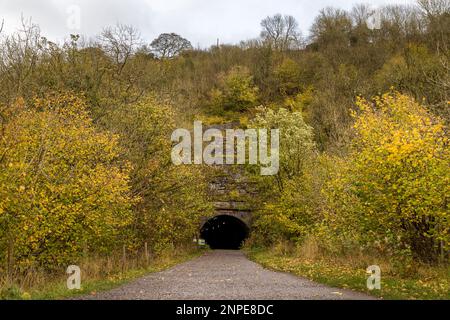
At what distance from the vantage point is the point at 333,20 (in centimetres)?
8125

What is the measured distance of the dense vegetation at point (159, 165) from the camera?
45.6ft

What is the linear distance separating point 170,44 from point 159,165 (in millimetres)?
58481

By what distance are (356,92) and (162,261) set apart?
28518 millimetres

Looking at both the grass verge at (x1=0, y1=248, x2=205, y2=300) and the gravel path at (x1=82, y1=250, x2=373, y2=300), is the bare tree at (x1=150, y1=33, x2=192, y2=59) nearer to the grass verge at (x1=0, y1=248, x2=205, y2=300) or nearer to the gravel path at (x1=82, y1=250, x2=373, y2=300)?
the grass verge at (x1=0, y1=248, x2=205, y2=300)

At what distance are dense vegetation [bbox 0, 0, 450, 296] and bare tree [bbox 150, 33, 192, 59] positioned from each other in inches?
1236

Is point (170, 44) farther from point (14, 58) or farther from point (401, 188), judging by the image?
point (401, 188)

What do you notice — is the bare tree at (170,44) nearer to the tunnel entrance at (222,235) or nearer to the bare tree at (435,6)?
the tunnel entrance at (222,235)

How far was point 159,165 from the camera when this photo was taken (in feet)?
78.2

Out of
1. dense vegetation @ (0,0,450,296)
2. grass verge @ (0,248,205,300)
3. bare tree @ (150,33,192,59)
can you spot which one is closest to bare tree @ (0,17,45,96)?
dense vegetation @ (0,0,450,296)

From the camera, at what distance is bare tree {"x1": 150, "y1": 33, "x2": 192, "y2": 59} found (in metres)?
76.6

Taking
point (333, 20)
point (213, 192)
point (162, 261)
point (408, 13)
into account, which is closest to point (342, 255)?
point (162, 261)

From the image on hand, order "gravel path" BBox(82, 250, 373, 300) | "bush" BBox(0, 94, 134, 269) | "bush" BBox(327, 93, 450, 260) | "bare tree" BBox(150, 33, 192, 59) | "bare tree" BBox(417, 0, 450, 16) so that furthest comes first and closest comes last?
1. "bare tree" BBox(150, 33, 192, 59)
2. "bare tree" BBox(417, 0, 450, 16)
3. "bush" BBox(327, 93, 450, 260)
4. "bush" BBox(0, 94, 134, 269)
5. "gravel path" BBox(82, 250, 373, 300)

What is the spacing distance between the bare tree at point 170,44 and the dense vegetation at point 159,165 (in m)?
31.4

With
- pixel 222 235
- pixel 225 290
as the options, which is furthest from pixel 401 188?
pixel 222 235
